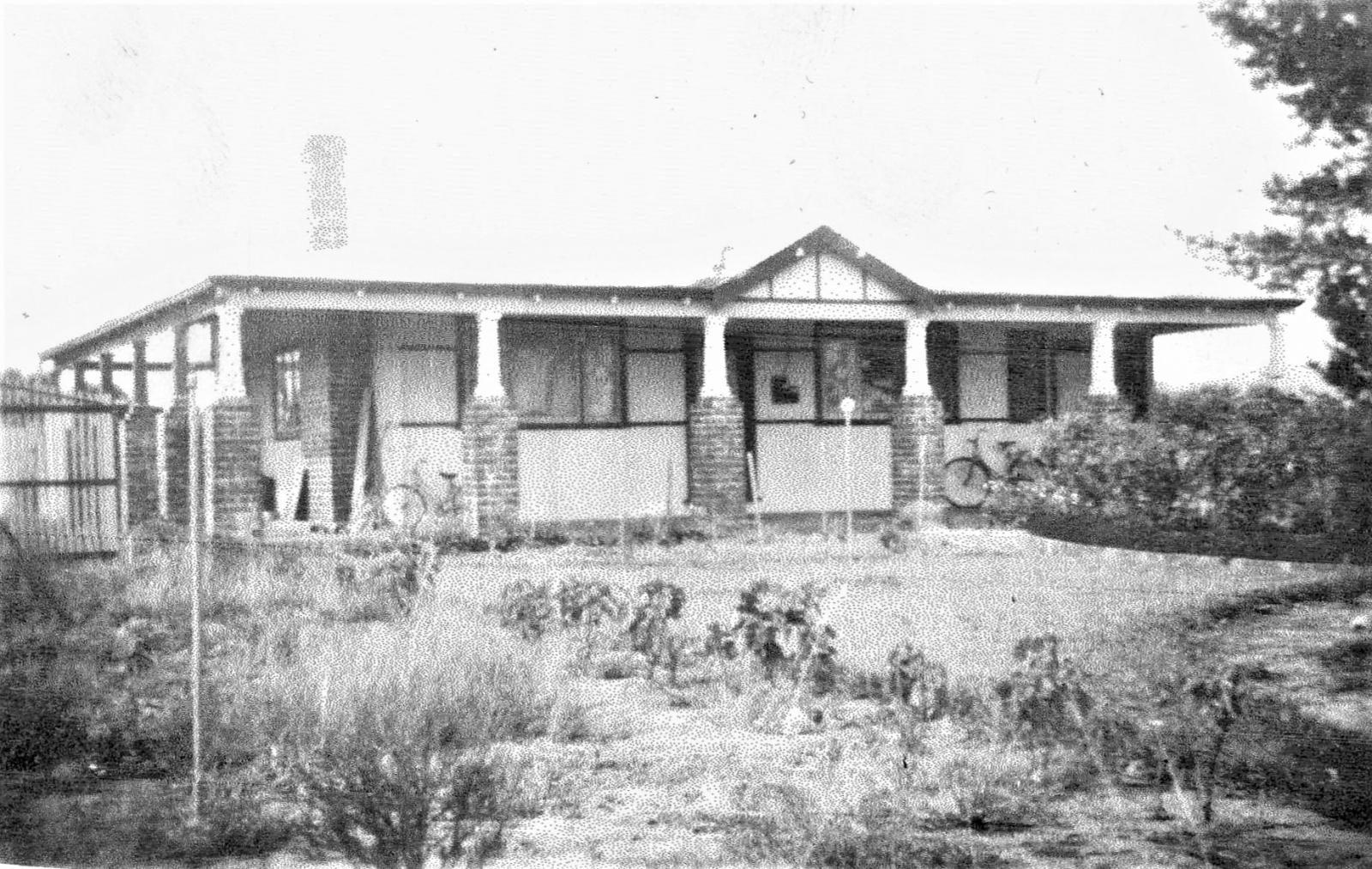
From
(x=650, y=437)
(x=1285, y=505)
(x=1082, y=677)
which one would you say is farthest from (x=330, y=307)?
(x=1285, y=505)

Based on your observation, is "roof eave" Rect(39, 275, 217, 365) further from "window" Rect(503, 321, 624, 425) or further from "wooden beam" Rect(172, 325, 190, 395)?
"window" Rect(503, 321, 624, 425)

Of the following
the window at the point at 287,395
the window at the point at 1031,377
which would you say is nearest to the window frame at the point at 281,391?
the window at the point at 287,395

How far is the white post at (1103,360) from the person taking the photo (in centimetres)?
477

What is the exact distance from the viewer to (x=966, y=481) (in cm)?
508

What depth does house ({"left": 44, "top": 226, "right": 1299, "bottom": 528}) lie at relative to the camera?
16.3 feet

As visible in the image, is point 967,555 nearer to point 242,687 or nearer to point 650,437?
point 650,437

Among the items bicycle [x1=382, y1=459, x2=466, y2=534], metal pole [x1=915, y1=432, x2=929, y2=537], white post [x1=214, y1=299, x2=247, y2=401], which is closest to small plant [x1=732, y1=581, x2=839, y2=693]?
metal pole [x1=915, y1=432, x2=929, y2=537]

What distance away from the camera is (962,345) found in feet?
16.5

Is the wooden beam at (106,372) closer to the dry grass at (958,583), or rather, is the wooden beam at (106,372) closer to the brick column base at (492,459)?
the brick column base at (492,459)

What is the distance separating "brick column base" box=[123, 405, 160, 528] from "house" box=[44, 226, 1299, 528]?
0.02m

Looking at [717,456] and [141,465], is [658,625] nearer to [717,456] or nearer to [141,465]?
[717,456]

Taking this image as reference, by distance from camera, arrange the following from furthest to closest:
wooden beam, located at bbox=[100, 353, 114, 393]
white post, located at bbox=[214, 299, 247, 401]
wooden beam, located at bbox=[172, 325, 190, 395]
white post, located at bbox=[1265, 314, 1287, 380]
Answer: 1. wooden beam, located at bbox=[100, 353, 114, 393]
2. wooden beam, located at bbox=[172, 325, 190, 395]
3. white post, located at bbox=[214, 299, 247, 401]
4. white post, located at bbox=[1265, 314, 1287, 380]

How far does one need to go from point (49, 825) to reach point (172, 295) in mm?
2447

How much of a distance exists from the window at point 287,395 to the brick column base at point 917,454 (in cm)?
339
